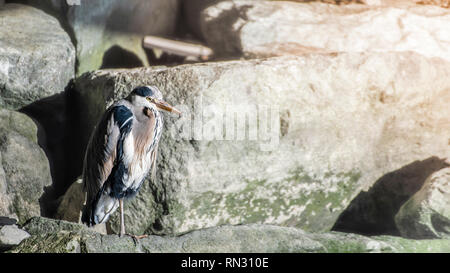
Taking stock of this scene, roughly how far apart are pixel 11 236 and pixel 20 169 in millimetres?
806

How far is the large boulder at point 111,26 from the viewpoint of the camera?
4320mm

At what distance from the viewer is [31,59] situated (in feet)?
12.9

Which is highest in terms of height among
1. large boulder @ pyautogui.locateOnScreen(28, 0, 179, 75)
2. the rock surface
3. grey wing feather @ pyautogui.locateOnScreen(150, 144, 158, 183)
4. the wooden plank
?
large boulder @ pyautogui.locateOnScreen(28, 0, 179, 75)

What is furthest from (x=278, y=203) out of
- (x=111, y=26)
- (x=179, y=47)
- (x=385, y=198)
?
(x=111, y=26)

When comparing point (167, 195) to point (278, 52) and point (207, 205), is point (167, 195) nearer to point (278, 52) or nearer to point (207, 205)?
point (207, 205)

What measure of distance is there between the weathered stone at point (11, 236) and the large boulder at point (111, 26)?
1.56m

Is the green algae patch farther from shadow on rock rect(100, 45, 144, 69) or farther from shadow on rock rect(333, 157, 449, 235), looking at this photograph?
shadow on rock rect(100, 45, 144, 69)

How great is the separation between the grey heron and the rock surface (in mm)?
192

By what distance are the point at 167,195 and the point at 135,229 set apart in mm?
272

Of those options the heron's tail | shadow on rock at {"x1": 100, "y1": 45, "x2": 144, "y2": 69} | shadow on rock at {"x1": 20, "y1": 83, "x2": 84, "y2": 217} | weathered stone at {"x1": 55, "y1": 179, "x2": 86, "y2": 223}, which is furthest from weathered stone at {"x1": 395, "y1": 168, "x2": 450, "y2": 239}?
shadow on rock at {"x1": 100, "y1": 45, "x2": 144, "y2": 69}

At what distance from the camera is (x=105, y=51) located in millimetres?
4555

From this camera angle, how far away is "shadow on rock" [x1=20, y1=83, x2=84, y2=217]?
4.02 metres

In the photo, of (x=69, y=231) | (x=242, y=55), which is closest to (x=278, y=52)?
(x=242, y=55)

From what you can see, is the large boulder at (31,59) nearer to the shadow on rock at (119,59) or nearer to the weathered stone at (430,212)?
the shadow on rock at (119,59)
